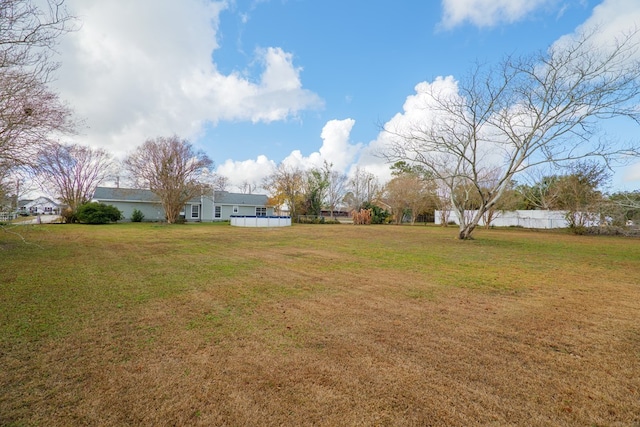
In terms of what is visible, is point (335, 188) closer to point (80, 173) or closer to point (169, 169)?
point (169, 169)

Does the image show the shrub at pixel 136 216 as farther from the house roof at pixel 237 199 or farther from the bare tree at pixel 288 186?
the bare tree at pixel 288 186

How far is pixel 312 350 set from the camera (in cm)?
282

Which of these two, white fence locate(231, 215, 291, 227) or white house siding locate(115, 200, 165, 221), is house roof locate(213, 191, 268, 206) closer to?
white house siding locate(115, 200, 165, 221)

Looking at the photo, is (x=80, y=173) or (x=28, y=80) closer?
(x=28, y=80)

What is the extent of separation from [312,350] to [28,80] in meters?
9.38

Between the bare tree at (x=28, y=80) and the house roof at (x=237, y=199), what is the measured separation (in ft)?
81.3

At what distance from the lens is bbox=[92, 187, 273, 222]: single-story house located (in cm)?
2861

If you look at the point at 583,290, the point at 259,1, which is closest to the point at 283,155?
the point at 259,1

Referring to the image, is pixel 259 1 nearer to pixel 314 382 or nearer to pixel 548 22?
pixel 548 22

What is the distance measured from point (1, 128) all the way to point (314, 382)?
33.9 ft

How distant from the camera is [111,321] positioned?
11.3ft

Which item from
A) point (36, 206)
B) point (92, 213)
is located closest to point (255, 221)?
point (92, 213)

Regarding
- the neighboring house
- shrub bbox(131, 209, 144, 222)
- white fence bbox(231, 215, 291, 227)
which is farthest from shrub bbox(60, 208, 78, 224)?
white fence bbox(231, 215, 291, 227)

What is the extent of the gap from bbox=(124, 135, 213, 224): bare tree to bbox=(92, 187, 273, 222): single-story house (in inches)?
78.4
